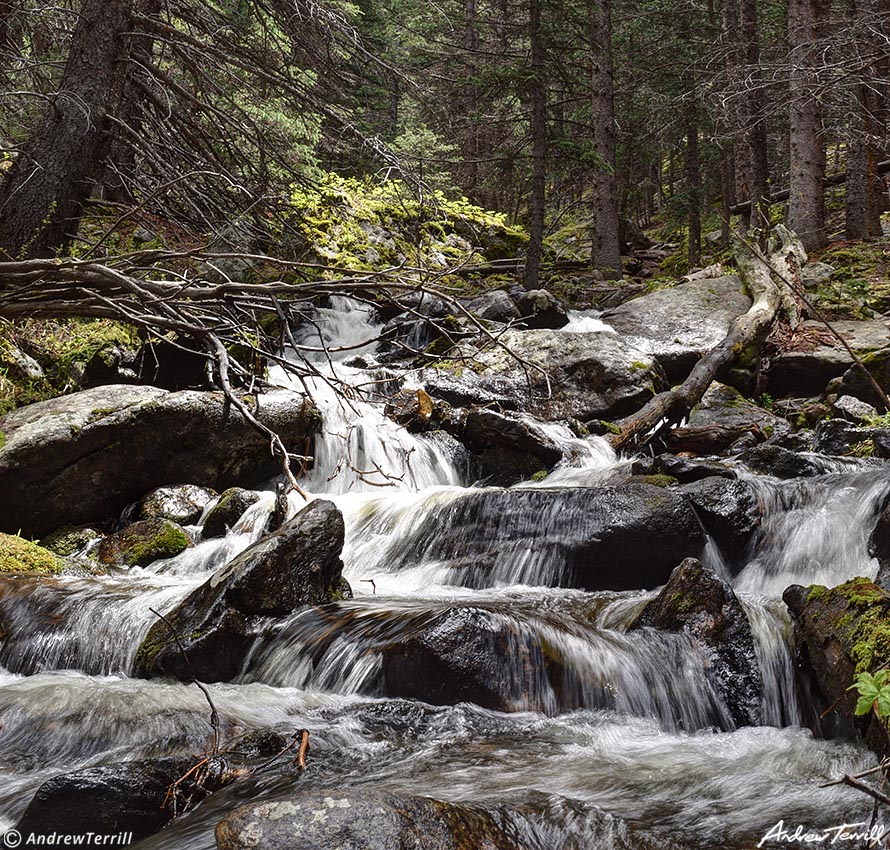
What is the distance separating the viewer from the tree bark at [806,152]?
13.6 m

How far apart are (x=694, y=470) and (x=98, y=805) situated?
6.07m

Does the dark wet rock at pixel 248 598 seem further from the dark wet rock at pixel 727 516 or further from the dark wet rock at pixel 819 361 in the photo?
the dark wet rock at pixel 819 361

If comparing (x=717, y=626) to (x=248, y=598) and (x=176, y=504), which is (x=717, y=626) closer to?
(x=248, y=598)

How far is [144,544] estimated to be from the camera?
7535mm

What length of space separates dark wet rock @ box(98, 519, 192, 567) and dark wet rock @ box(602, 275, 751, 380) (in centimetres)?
811

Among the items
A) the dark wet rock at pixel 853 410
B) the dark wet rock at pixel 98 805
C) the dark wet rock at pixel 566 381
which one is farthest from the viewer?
the dark wet rock at pixel 566 381

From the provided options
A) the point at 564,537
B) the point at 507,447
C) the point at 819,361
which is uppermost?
the point at 819,361

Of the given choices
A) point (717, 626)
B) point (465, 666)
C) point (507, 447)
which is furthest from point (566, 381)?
point (465, 666)

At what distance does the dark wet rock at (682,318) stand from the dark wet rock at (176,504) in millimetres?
7635

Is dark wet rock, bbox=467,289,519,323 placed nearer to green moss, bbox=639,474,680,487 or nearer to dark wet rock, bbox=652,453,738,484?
dark wet rock, bbox=652,453,738,484

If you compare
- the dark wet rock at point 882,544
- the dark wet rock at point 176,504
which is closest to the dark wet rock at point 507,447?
the dark wet rock at point 176,504

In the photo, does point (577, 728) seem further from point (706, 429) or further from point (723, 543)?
point (706, 429)

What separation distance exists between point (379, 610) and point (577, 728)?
1.72m

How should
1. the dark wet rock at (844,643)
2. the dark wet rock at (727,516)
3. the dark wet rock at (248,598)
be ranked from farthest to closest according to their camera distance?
the dark wet rock at (727,516), the dark wet rock at (248,598), the dark wet rock at (844,643)
